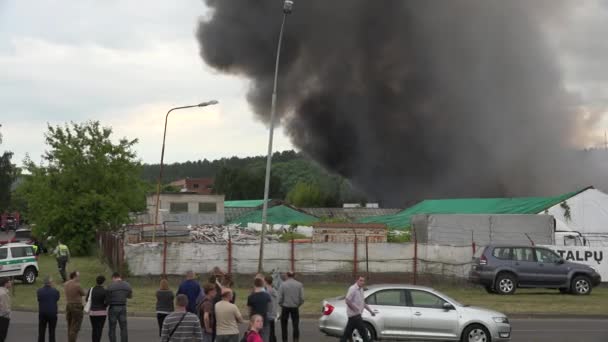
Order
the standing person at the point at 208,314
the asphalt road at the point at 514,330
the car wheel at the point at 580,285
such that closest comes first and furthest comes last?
the standing person at the point at 208,314 < the asphalt road at the point at 514,330 < the car wheel at the point at 580,285

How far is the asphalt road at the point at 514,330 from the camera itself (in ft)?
53.3

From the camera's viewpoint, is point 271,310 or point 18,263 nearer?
point 271,310

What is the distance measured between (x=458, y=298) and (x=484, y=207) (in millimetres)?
23104

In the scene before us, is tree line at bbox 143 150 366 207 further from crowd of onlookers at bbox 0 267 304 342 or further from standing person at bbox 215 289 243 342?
standing person at bbox 215 289 243 342

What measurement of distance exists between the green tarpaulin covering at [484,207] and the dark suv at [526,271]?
13329mm

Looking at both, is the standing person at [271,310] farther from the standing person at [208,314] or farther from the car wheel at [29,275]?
the car wheel at [29,275]

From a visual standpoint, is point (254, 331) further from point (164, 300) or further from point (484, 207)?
point (484, 207)

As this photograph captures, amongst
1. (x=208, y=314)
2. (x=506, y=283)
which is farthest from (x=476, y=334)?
(x=506, y=283)

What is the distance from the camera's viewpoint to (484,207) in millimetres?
47188

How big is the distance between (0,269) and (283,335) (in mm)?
16752

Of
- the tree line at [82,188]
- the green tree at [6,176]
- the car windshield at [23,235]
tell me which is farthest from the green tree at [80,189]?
the green tree at [6,176]

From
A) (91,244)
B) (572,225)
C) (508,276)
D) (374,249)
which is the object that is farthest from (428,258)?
(91,244)

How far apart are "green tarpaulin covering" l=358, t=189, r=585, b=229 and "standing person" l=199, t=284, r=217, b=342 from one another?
99.5 feet

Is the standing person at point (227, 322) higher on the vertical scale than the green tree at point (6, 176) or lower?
lower
